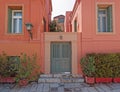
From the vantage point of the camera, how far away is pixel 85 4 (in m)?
12.3

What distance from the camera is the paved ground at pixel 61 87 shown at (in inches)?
384

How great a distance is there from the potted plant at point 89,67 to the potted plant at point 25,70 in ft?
9.69

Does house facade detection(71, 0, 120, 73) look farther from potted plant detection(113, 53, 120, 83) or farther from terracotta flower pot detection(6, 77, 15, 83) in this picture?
terracotta flower pot detection(6, 77, 15, 83)

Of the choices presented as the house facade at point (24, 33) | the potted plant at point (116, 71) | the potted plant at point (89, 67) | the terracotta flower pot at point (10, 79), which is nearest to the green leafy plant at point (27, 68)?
the house facade at point (24, 33)

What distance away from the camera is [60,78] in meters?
11.6

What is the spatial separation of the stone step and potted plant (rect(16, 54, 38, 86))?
2.09ft

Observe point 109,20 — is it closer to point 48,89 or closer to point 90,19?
point 90,19

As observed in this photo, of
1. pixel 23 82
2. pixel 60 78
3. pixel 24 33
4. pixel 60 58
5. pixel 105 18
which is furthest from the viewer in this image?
pixel 105 18

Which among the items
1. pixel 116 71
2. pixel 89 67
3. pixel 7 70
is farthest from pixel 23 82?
pixel 116 71

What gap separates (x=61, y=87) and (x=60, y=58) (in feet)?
8.53

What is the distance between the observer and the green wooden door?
12.4m

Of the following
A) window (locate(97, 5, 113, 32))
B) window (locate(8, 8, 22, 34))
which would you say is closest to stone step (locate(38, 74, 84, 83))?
window (locate(8, 8, 22, 34))

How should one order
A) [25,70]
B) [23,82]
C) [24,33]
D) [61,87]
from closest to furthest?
[61,87] < [23,82] < [25,70] < [24,33]

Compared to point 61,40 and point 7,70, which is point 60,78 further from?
point 7,70
